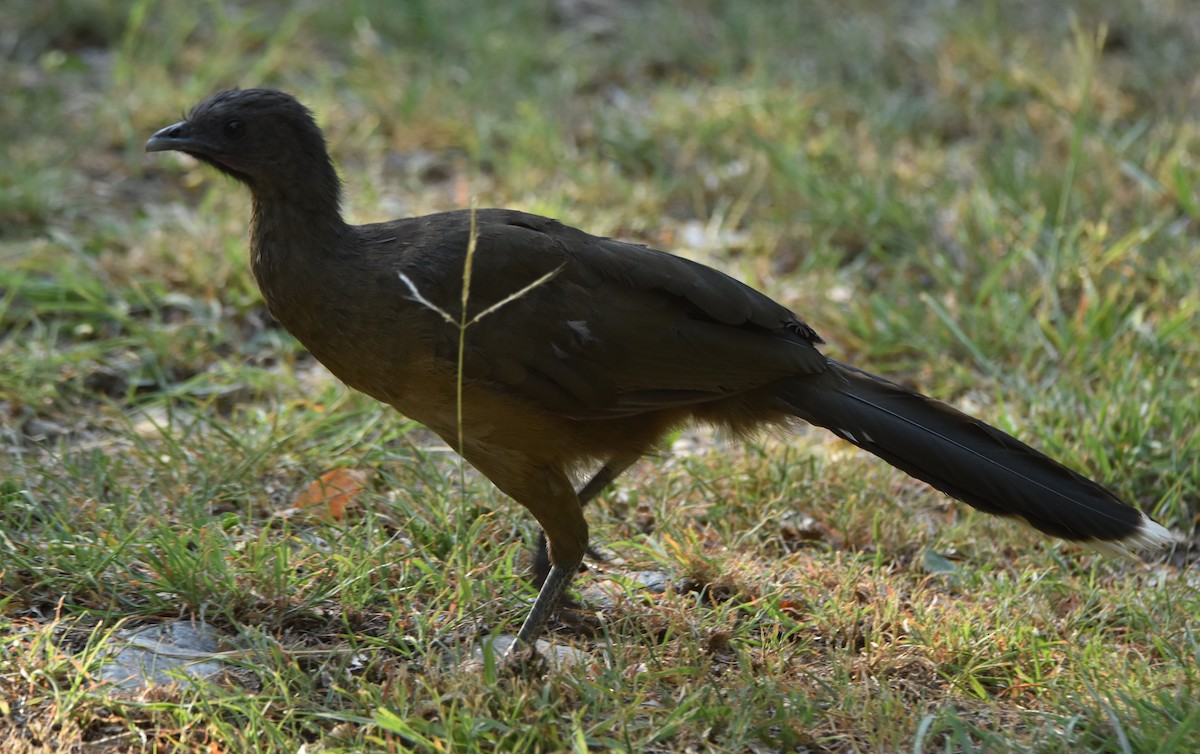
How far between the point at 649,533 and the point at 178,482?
1493 millimetres

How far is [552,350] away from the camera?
353cm

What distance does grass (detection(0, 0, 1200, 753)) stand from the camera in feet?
10.5

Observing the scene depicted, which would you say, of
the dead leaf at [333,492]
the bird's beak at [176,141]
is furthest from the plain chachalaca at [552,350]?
the dead leaf at [333,492]

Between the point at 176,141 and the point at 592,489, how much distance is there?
1.57 meters

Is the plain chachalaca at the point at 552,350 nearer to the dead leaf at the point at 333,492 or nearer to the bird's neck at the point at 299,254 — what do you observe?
the bird's neck at the point at 299,254

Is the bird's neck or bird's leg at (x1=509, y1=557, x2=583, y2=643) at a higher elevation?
the bird's neck

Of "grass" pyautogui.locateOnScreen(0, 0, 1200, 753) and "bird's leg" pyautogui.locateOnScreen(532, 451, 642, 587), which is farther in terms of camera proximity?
"bird's leg" pyautogui.locateOnScreen(532, 451, 642, 587)

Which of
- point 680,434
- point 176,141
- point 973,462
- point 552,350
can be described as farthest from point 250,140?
point 973,462

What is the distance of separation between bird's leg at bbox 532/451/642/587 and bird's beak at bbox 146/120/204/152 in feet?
4.83

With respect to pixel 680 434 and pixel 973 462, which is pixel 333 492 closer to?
pixel 680 434

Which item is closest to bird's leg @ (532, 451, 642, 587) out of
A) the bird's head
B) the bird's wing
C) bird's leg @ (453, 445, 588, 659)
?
bird's leg @ (453, 445, 588, 659)

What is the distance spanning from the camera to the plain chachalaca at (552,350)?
136 inches

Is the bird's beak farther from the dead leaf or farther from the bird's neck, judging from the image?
the dead leaf

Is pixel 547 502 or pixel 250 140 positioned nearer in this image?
pixel 547 502
